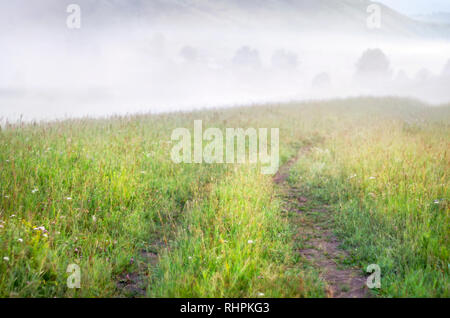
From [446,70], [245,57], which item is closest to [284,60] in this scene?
[245,57]

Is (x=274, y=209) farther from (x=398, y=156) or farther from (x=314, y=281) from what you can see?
(x=398, y=156)

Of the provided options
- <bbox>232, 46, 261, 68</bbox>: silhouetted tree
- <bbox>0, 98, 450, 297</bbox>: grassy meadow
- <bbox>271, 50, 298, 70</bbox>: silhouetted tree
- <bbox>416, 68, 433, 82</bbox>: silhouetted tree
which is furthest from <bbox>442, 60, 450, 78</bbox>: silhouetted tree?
<bbox>0, 98, 450, 297</bbox>: grassy meadow

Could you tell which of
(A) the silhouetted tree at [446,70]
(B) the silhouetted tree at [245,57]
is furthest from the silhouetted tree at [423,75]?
(B) the silhouetted tree at [245,57]

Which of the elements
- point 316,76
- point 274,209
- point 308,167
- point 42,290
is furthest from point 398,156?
point 316,76

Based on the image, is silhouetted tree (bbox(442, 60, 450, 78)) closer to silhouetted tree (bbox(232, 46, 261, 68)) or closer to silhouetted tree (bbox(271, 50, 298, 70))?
silhouetted tree (bbox(271, 50, 298, 70))

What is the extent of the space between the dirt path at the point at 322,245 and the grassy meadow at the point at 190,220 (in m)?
0.16

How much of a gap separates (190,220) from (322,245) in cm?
230

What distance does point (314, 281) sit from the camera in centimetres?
319

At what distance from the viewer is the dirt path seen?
3.10 metres

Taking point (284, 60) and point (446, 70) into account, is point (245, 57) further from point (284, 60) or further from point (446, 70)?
point (446, 70)

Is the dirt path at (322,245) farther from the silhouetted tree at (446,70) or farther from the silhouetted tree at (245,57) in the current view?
the silhouetted tree at (446,70)

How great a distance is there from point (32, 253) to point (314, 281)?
3462 mm

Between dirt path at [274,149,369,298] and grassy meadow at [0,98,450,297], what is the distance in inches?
6.2
